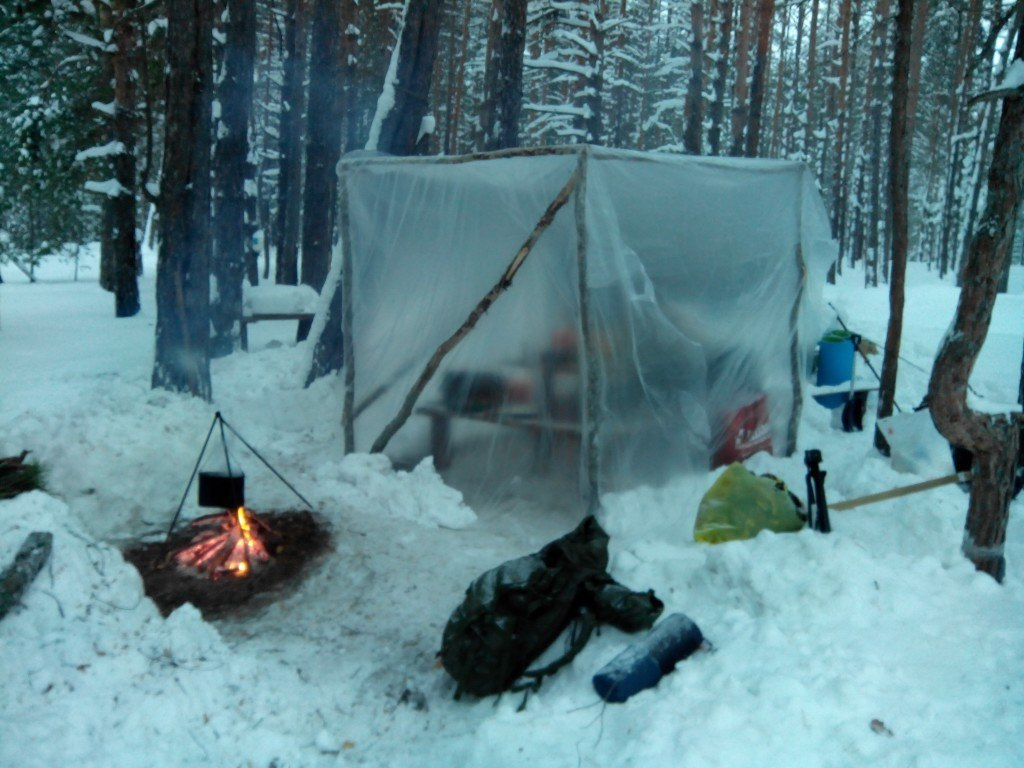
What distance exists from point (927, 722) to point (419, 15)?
878 cm

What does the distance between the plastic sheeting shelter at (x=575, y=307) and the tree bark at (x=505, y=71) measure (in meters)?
4.86

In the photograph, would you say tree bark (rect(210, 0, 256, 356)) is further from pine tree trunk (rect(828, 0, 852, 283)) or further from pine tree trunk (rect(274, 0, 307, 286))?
pine tree trunk (rect(828, 0, 852, 283))

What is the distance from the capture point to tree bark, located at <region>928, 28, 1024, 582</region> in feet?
14.1

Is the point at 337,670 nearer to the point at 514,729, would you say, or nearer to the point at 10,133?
the point at 514,729

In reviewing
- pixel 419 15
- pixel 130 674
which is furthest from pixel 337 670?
pixel 419 15

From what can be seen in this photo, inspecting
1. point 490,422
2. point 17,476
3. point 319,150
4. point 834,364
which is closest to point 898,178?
point 834,364

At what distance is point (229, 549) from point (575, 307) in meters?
3.06

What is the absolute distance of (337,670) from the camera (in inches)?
167

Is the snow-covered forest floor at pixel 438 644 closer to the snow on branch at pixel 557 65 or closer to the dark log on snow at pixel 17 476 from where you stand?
the dark log on snow at pixel 17 476

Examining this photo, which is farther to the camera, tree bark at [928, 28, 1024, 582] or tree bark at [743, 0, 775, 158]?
tree bark at [743, 0, 775, 158]

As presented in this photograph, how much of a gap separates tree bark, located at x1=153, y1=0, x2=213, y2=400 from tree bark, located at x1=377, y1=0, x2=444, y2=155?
2.09 metres

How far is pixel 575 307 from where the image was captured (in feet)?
19.5

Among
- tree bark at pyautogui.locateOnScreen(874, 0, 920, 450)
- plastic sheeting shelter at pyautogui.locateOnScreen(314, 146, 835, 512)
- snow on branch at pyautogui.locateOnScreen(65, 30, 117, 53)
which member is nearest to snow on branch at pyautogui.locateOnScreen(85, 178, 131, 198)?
snow on branch at pyautogui.locateOnScreen(65, 30, 117, 53)

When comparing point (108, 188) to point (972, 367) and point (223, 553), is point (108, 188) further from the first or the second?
point (972, 367)
